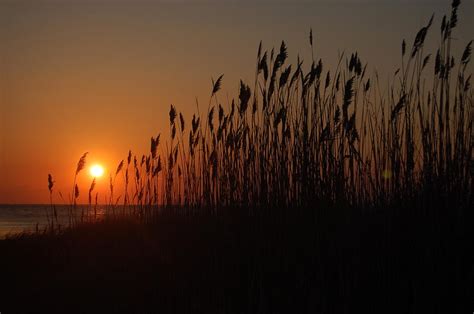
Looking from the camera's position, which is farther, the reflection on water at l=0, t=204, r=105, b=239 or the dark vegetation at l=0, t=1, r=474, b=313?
the reflection on water at l=0, t=204, r=105, b=239

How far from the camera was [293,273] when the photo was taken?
318 centimetres

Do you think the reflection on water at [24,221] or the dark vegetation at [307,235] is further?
the reflection on water at [24,221]

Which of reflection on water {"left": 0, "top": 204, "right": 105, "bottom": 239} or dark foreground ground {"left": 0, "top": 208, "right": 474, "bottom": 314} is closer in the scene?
dark foreground ground {"left": 0, "top": 208, "right": 474, "bottom": 314}

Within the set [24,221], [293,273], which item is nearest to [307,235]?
[293,273]

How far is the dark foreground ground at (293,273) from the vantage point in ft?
9.64

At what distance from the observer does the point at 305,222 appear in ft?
11.1

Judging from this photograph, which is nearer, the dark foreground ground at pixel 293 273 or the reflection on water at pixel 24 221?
the dark foreground ground at pixel 293 273

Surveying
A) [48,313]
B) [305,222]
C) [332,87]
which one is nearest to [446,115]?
[332,87]

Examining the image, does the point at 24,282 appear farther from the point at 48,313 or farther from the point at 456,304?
the point at 456,304

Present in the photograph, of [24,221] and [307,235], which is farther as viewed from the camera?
[24,221]

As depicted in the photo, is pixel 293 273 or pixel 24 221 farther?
pixel 24 221

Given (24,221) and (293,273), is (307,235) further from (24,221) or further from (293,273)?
(24,221)

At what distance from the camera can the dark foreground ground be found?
2939 mm

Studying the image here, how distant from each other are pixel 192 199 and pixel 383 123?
225 centimetres
